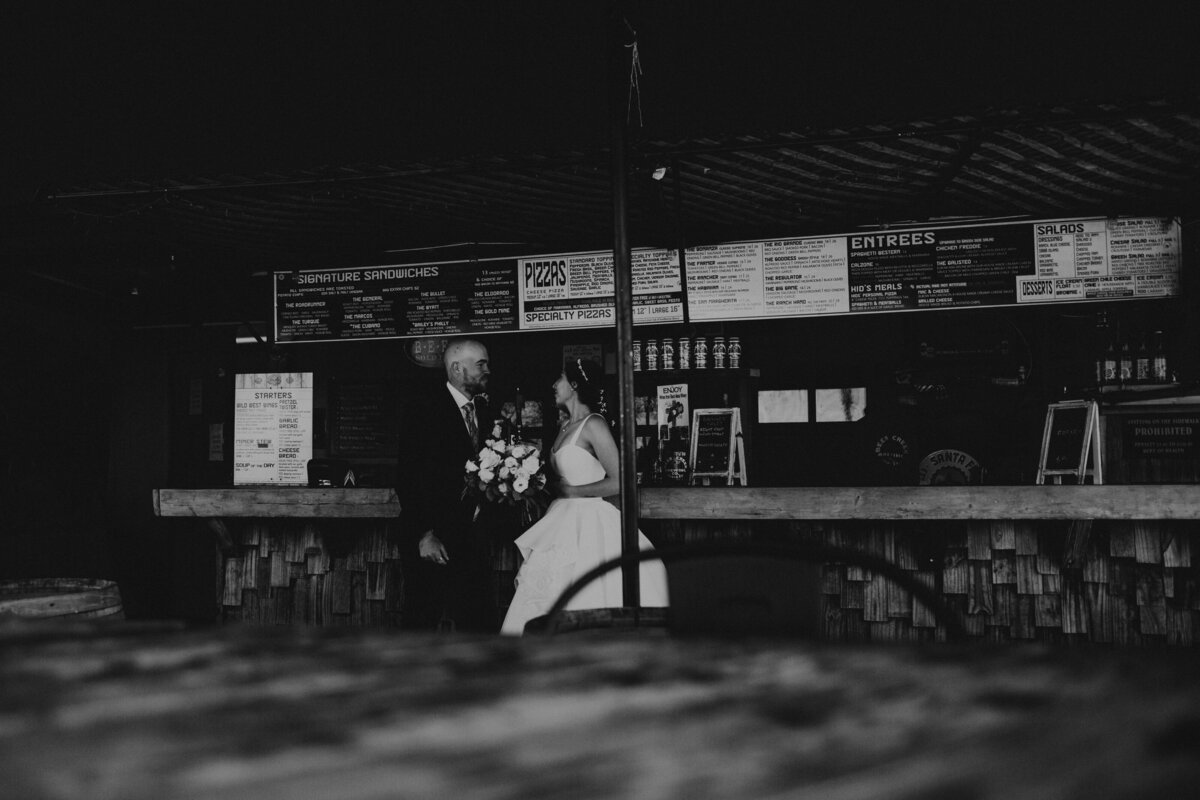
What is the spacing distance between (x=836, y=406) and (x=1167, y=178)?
248 centimetres

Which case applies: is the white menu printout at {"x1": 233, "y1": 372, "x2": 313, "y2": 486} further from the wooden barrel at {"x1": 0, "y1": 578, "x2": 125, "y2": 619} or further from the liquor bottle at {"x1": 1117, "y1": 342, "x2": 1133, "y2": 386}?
the liquor bottle at {"x1": 1117, "y1": 342, "x2": 1133, "y2": 386}

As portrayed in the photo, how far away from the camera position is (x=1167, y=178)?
175 inches

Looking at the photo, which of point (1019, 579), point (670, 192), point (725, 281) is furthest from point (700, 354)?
point (1019, 579)

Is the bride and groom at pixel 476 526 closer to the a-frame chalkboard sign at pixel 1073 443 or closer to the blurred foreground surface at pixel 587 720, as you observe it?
the a-frame chalkboard sign at pixel 1073 443

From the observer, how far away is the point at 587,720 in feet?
1.69

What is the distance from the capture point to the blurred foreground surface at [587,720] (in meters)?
0.41

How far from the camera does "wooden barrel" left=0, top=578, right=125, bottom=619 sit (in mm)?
2131

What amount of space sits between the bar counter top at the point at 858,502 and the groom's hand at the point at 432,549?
0.35 meters

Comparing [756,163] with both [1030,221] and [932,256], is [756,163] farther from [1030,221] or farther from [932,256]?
[1030,221]

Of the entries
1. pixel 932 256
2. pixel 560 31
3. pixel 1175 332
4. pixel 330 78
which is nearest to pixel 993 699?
pixel 560 31

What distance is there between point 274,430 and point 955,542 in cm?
540

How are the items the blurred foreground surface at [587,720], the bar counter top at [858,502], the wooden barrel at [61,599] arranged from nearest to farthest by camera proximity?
the blurred foreground surface at [587,720], the wooden barrel at [61,599], the bar counter top at [858,502]

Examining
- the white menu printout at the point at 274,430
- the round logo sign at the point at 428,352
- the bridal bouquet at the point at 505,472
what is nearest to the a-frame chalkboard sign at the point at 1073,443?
the bridal bouquet at the point at 505,472

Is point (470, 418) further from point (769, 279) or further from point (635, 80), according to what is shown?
point (769, 279)
